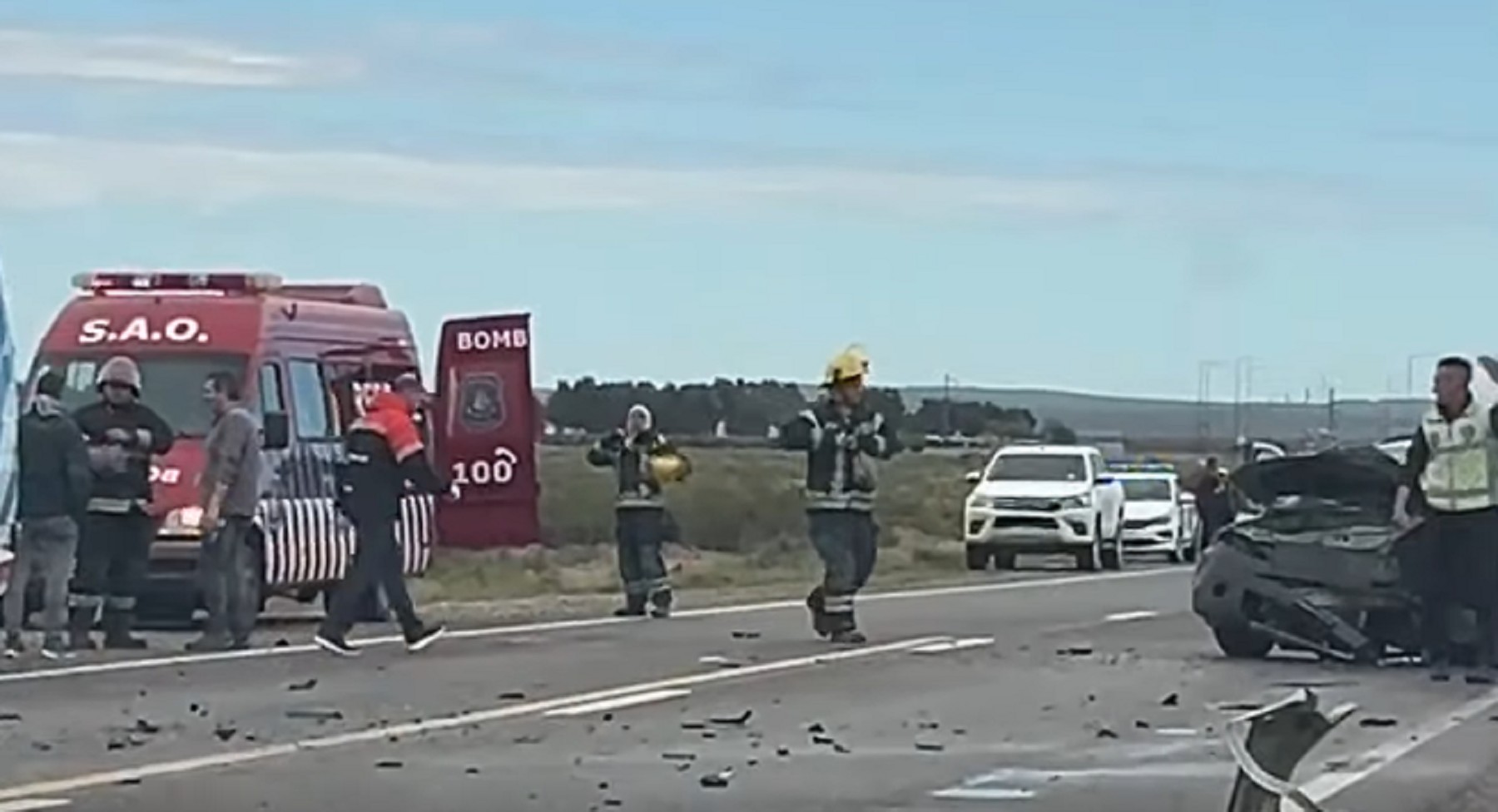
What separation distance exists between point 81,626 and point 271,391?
139 inches

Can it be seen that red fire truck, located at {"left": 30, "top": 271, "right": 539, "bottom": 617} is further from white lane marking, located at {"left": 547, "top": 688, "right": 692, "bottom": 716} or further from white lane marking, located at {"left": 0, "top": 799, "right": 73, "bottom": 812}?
white lane marking, located at {"left": 0, "top": 799, "right": 73, "bottom": 812}

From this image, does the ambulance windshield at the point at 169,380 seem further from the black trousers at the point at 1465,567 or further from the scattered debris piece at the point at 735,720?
the scattered debris piece at the point at 735,720

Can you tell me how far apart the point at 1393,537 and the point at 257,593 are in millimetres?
7769

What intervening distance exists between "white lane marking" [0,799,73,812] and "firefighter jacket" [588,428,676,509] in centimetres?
1553

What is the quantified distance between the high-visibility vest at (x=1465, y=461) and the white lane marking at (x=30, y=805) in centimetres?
1069

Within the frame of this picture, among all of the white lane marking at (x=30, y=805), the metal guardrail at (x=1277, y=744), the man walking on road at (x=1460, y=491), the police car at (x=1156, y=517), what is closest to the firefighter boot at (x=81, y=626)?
the man walking on road at (x=1460, y=491)

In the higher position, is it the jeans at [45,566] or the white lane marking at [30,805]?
the jeans at [45,566]

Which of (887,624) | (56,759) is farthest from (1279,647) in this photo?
(56,759)

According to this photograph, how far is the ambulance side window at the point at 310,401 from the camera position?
87.4 feet

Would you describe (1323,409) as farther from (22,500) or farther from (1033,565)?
(22,500)

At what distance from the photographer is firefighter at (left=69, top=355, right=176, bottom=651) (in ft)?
76.0

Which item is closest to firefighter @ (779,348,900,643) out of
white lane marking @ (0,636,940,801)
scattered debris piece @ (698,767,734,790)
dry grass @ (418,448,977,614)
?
white lane marking @ (0,636,940,801)

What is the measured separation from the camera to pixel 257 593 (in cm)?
2506

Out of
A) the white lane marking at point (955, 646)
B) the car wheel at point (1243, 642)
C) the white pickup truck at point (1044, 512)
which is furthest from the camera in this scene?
the white pickup truck at point (1044, 512)
